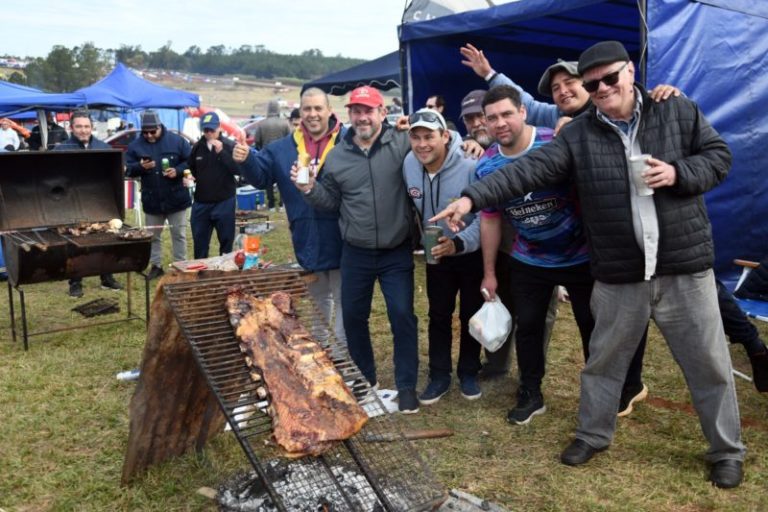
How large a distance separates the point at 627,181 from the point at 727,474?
1.70m

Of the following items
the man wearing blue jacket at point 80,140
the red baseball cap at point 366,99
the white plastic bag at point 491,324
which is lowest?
the white plastic bag at point 491,324

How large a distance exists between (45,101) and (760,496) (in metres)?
15.5

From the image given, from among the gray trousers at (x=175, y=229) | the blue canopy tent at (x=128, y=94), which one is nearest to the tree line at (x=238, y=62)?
the blue canopy tent at (x=128, y=94)

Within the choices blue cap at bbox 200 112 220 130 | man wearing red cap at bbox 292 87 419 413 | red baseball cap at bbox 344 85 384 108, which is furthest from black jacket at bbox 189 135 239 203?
red baseball cap at bbox 344 85 384 108

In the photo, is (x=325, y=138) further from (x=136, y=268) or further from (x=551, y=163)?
(x=136, y=268)

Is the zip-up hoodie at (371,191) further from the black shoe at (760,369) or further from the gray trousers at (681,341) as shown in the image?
the black shoe at (760,369)

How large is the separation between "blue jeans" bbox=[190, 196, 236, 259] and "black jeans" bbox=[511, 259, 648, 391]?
15.2ft

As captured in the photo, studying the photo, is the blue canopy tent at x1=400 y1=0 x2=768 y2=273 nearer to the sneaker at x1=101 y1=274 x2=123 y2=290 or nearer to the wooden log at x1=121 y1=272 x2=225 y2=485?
the wooden log at x1=121 y1=272 x2=225 y2=485

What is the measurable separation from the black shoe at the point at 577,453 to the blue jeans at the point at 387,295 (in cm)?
120

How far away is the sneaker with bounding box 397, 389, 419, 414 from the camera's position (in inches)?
175

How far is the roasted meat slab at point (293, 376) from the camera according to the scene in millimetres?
2566

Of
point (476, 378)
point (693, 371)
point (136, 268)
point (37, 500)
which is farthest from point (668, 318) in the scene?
point (136, 268)

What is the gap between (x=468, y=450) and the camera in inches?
155

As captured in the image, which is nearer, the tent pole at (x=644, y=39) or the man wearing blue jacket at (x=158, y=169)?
the tent pole at (x=644, y=39)
